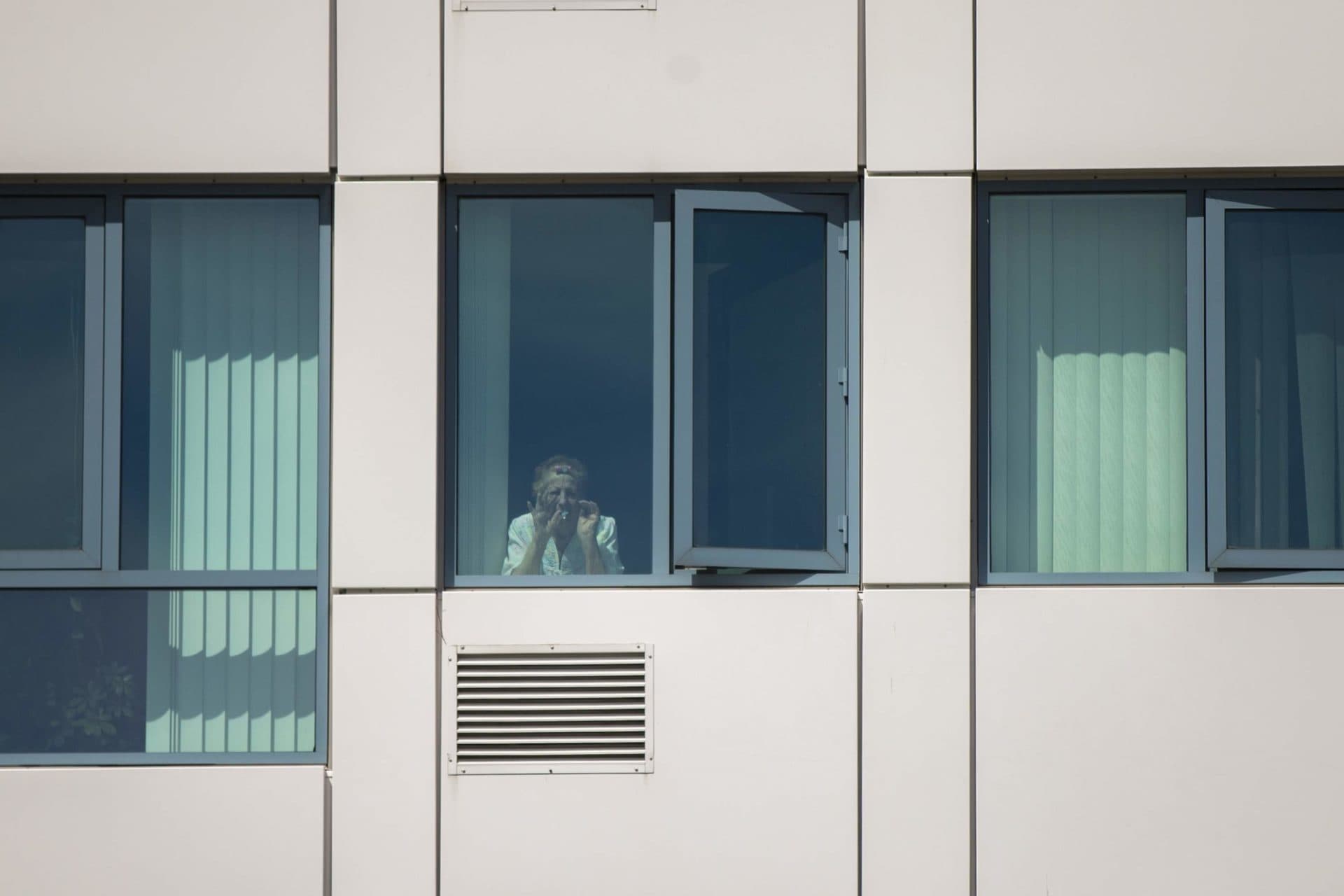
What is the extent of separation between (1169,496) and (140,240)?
15.7 ft

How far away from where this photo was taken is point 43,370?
5.37m

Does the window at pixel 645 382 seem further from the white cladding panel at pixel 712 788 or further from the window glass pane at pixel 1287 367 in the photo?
the window glass pane at pixel 1287 367

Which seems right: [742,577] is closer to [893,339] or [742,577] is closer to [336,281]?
[893,339]

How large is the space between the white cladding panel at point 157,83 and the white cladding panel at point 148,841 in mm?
2689

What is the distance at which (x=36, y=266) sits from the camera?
17.6 ft


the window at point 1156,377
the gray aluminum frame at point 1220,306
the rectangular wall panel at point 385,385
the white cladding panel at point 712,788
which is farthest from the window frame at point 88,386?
the gray aluminum frame at point 1220,306

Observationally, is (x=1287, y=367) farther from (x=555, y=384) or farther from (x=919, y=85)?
(x=555, y=384)

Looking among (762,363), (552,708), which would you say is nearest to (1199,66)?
(762,363)

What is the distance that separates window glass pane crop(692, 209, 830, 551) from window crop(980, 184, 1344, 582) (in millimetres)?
782

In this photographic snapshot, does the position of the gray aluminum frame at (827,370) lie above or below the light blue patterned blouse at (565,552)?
above

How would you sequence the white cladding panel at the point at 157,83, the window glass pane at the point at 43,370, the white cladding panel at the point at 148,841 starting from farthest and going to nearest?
1. the window glass pane at the point at 43,370
2. the white cladding panel at the point at 157,83
3. the white cladding panel at the point at 148,841

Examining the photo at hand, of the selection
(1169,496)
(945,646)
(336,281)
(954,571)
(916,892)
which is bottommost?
(916,892)

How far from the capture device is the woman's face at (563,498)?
5402mm

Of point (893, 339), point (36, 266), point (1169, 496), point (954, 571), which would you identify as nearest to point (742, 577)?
point (954, 571)
